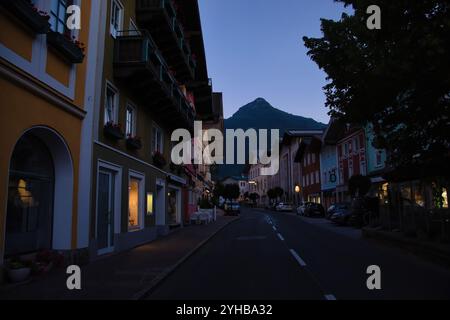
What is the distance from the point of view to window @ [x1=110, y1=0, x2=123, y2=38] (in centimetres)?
1491

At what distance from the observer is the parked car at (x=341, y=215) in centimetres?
2945

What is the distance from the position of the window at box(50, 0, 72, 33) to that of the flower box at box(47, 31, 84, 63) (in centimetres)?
31

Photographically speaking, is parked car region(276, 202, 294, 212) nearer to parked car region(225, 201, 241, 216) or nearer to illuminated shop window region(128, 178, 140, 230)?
parked car region(225, 201, 241, 216)

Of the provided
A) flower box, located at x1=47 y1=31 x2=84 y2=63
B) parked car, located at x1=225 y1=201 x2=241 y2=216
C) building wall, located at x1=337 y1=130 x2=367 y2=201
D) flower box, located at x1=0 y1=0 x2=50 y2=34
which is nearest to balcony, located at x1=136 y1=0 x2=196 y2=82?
flower box, located at x1=47 y1=31 x2=84 y2=63

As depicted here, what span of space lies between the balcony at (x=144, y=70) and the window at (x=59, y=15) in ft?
11.7

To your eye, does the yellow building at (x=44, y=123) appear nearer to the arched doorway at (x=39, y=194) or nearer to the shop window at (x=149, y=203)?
the arched doorway at (x=39, y=194)

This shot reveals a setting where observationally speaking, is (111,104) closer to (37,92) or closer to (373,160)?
(37,92)

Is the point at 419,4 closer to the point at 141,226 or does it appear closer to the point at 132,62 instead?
the point at 132,62

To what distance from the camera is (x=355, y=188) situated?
34000mm

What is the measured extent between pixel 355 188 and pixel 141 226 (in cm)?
2115

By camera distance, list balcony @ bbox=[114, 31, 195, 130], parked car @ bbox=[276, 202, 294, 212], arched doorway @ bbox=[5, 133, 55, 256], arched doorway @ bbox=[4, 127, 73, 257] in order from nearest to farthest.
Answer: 1. arched doorway @ bbox=[5, 133, 55, 256]
2. arched doorway @ bbox=[4, 127, 73, 257]
3. balcony @ bbox=[114, 31, 195, 130]
4. parked car @ bbox=[276, 202, 294, 212]
